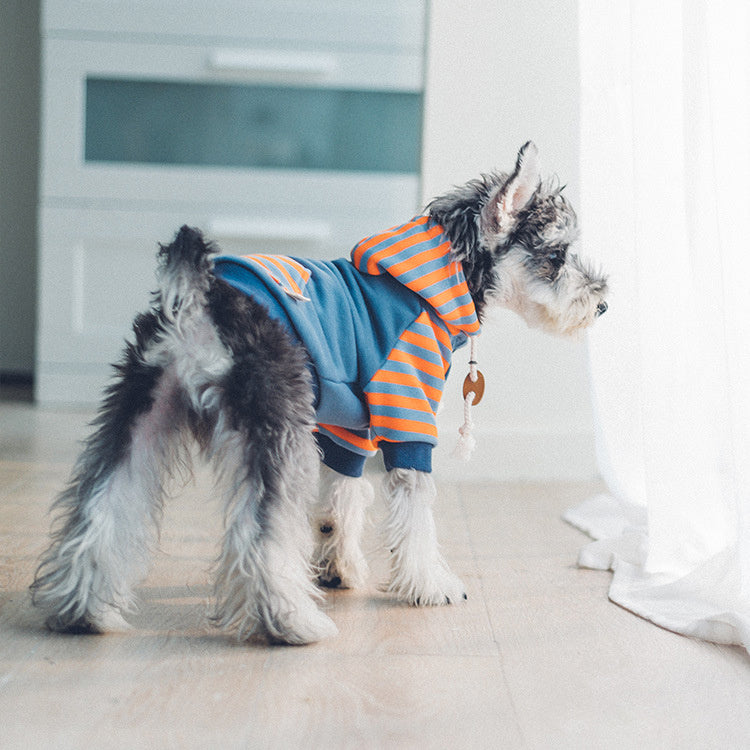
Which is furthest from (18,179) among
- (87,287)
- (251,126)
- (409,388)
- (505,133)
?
(409,388)

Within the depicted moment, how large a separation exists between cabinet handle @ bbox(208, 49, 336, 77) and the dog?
80.6 inches

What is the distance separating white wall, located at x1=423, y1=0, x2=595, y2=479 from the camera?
271cm

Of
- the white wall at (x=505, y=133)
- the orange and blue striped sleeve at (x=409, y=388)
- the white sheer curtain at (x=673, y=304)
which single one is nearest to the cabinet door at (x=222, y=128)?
the white wall at (x=505, y=133)

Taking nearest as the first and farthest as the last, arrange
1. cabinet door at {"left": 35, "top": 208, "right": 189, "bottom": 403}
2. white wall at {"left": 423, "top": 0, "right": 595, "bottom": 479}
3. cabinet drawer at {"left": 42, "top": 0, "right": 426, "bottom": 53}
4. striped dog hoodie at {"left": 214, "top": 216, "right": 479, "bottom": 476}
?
striped dog hoodie at {"left": 214, "top": 216, "right": 479, "bottom": 476}
white wall at {"left": 423, "top": 0, "right": 595, "bottom": 479}
cabinet drawer at {"left": 42, "top": 0, "right": 426, "bottom": 53}
cabinet door at {"left": 35, "top": 208, "right": 189, "bottom": 403}

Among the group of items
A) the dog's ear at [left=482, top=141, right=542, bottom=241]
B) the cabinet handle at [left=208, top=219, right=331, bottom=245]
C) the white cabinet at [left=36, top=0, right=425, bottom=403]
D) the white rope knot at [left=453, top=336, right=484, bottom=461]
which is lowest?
the white rope knot at [left=453, top=336, right=484, bottom=461]

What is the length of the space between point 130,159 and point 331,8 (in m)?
0.95

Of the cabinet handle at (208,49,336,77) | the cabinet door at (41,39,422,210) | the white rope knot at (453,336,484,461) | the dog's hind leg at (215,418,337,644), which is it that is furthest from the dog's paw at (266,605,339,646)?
the cabinet handle at (208,49,336,77)

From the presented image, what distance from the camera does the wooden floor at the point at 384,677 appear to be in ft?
3.53

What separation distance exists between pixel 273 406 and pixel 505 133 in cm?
171

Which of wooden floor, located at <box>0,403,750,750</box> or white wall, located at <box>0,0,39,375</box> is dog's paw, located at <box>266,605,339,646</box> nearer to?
wooden floor, located at <box>0,403,750,750</box>

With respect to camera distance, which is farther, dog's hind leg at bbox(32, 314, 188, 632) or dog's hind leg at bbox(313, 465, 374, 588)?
dog's hind leg at bbox(313, 465, 374, 588)

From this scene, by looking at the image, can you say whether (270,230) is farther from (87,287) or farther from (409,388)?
(409,388)

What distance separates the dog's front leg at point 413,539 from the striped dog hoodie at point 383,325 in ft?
0.13

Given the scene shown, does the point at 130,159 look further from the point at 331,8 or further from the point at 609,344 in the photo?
the point at 609,344
